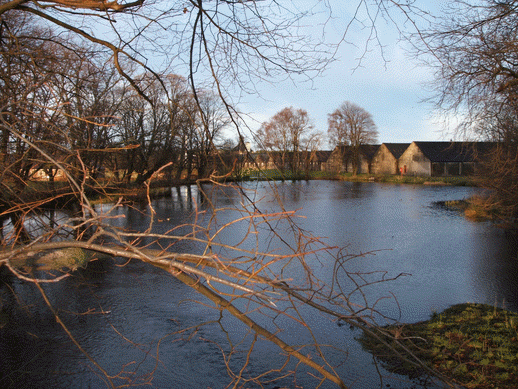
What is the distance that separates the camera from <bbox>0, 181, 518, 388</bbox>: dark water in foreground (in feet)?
15.7

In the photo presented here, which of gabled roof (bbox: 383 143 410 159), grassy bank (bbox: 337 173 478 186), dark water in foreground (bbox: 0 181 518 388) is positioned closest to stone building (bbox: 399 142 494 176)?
gabled roof (bbox: 383 143 410 159)

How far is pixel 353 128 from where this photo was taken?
163ft

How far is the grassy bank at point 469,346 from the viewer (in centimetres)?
431

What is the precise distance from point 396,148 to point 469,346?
173ft

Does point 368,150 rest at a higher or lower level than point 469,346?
higher

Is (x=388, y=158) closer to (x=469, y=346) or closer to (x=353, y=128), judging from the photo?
(x=353, y=128)

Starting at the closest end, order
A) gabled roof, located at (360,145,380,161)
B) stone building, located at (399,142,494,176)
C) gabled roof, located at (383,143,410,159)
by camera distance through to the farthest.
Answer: stone building, located at (399,142,494,176) → gabled roof, located at (383,143,410,159) → gabled roof, located at (360,145,380,161)

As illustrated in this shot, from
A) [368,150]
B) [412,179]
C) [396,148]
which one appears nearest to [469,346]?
[412,179]

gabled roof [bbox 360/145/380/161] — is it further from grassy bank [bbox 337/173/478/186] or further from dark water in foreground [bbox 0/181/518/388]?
dark water in foreground [bbox 0/181/518/388]

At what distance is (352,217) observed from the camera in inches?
666

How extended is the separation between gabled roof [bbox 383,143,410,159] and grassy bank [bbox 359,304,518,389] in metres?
49.6

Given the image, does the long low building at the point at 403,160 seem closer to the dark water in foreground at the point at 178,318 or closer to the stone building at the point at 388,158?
the stone building at the point at 388,158

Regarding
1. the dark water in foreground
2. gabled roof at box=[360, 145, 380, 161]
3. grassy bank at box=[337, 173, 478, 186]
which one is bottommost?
the dark water in foreground

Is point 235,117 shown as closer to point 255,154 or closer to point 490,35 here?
point 255,154
